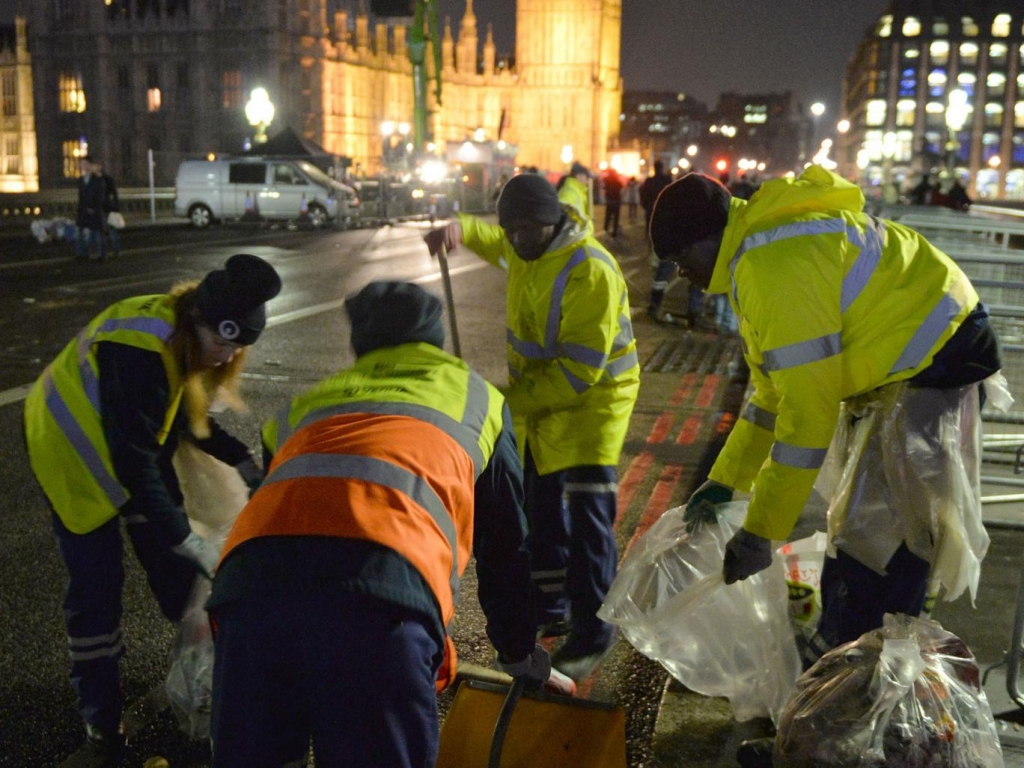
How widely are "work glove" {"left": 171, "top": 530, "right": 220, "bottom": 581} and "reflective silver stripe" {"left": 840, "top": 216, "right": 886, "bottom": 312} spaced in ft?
6.48

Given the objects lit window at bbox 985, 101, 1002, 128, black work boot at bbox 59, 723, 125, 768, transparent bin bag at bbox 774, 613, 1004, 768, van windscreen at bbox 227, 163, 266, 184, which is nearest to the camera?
transparent bin bag at bbox 774, 613, 1004, 768

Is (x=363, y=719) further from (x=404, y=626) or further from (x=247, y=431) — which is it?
(x=247, y=431)

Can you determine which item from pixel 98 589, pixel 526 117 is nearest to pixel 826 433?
pixel 98 589

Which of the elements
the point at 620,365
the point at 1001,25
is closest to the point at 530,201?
the point at 620,365

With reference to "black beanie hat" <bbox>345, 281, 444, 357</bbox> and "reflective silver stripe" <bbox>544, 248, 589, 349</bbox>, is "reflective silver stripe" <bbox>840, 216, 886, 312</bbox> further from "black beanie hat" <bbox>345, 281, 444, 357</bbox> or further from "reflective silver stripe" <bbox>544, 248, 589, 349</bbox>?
"reflective silver stripe" <bbox>544, 248, 589, 349</bbox>

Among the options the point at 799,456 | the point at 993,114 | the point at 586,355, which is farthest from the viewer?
the point at 993,114

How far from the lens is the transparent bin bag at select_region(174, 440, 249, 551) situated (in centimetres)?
354

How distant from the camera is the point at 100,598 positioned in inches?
122

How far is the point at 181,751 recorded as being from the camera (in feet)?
10.8

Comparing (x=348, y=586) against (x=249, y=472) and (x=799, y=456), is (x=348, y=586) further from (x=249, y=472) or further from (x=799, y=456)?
(x=249, y=472)

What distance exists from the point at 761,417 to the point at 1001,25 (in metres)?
162

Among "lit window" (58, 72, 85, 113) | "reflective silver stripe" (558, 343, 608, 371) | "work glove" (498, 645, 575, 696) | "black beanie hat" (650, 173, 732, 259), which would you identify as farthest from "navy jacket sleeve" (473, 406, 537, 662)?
"lit window" (58, 72, 85, 113)

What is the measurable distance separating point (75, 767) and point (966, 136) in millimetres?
165258

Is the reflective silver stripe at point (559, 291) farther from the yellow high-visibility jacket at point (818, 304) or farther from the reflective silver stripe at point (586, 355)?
the yellow high-visibility jacket at point (818, 304)
